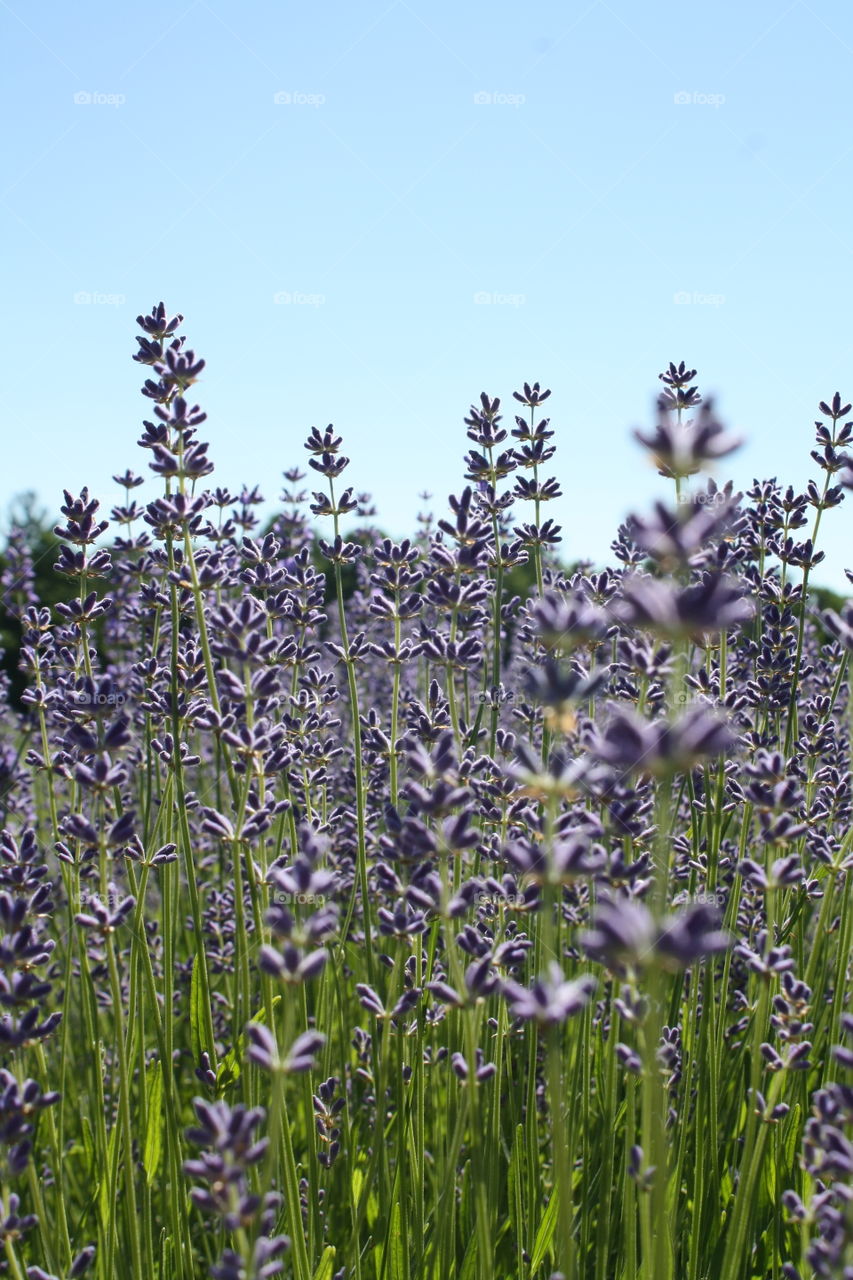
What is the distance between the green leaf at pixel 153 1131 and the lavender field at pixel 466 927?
0.07ft

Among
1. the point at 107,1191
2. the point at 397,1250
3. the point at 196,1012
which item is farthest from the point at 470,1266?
the point at 196,1012

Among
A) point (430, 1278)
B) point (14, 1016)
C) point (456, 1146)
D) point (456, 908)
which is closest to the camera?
point (456, 908)

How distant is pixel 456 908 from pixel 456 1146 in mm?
864

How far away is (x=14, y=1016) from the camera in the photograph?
7.41ft

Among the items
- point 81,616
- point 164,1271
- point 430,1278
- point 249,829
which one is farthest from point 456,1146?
point 81,616

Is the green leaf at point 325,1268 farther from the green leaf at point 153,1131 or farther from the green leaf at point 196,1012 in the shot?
the green leaf at point 196,1012

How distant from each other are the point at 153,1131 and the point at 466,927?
5.46 feet

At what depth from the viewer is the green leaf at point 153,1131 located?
3.30 metres

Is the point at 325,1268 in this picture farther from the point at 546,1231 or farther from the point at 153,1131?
the point at 153,1131

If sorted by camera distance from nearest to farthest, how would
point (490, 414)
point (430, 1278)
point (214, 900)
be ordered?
point (430, 1278)
point (490, 414)
point (214, 900)

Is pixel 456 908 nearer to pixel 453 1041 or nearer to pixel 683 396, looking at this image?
pixel 453 1041

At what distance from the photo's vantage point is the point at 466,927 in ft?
8.38

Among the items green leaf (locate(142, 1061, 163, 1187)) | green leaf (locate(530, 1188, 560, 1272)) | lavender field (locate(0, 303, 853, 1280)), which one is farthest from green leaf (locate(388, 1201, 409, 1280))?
green leaf (locate(142, 1061, 163, 1187))

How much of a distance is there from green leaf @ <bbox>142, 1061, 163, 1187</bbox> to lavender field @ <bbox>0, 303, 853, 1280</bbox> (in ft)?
0.07
